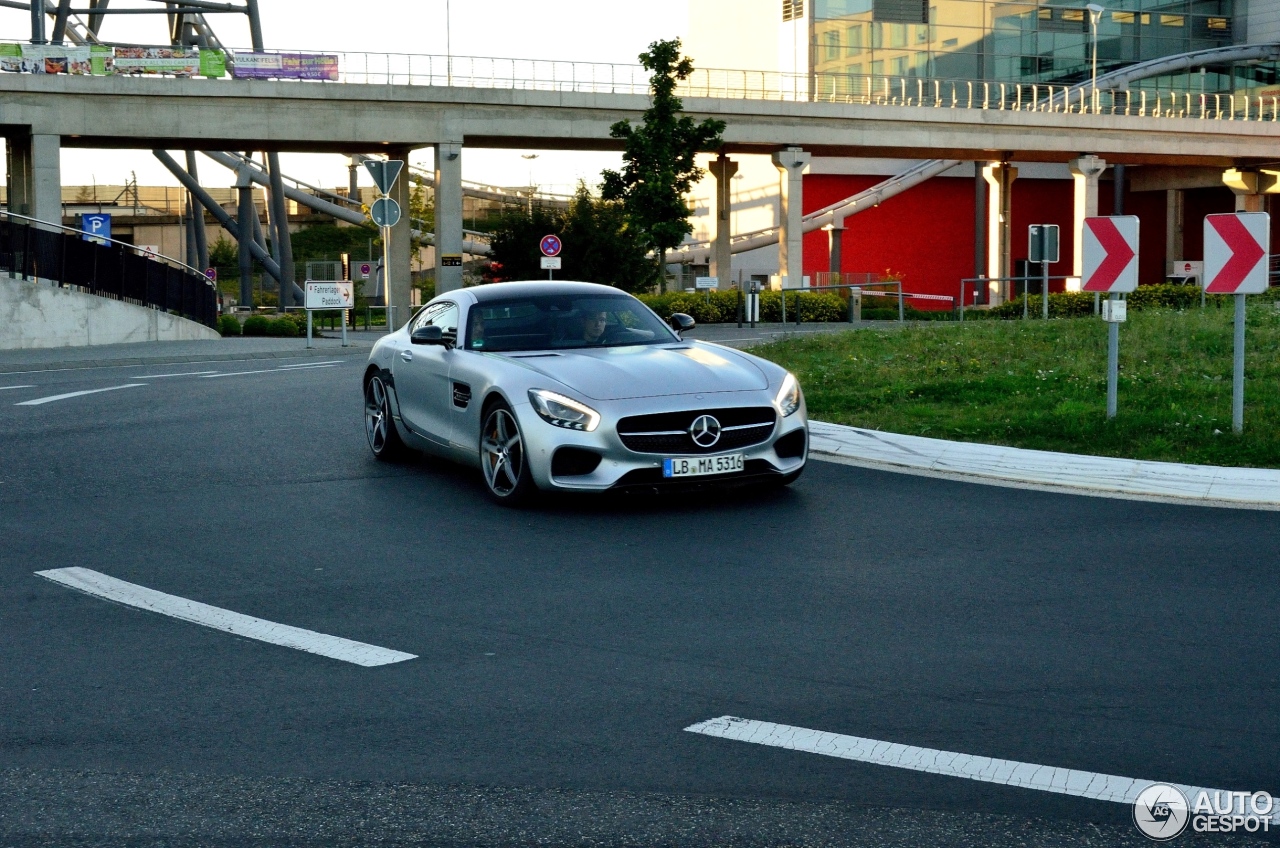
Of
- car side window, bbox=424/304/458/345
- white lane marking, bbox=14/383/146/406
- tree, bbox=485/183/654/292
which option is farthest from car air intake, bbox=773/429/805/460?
tree, bbox=485/183/654/292

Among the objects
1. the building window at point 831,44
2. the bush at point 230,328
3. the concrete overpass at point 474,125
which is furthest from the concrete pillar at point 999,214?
the bush at point 230,328

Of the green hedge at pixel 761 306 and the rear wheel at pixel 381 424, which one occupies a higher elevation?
the green hedge at pixel 761 306

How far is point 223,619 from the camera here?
6625mm

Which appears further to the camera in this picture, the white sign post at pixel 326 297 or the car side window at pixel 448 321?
the white sign post at pixel 326 297

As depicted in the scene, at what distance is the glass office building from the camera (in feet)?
229

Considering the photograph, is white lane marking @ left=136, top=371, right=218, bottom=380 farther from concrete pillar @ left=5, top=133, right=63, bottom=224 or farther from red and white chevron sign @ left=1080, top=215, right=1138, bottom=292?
concrete pillar @ left=5, top=133, right=63, bottom=224

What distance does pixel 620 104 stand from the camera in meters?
54.2

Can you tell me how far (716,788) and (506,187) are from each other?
88537 mm

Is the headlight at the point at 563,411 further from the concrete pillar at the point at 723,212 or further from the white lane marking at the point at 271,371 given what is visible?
the concrete pillar at the point at 723,212

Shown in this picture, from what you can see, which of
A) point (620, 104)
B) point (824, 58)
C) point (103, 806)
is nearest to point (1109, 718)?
point (103, 806)

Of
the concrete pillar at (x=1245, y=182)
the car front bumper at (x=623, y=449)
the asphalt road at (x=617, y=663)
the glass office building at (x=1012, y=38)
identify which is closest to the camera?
the asphalt road at (x=617, y=663)

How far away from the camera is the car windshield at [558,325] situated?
10.5 m

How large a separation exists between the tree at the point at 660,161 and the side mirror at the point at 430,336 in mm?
36298

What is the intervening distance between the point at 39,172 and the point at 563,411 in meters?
42.4
